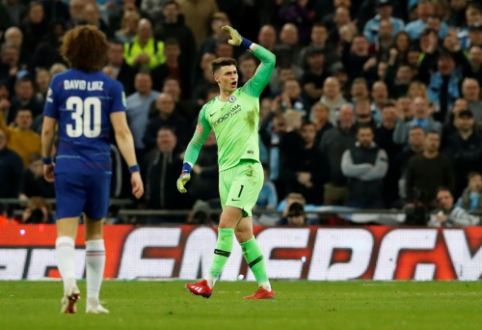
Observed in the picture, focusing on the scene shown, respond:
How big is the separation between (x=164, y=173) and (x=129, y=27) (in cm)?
466

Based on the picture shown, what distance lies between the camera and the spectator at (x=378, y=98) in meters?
21.8

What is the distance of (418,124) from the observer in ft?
69.6

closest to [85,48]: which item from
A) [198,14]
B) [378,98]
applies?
[378,98]

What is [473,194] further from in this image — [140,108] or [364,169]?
[140,108]

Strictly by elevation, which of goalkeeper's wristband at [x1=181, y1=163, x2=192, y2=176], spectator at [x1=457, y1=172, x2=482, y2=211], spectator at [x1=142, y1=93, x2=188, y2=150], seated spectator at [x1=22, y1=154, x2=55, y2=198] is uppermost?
goalkeeper's wristband at [x1=181, y1=163, x2=192, y2=176]

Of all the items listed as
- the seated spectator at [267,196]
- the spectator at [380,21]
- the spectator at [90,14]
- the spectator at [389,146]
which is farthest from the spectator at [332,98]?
the spectator at [90,14]

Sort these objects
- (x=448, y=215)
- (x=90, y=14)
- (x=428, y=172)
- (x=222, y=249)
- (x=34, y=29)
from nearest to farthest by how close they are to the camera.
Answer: (x=222, y=249), (x=448, y=215), (x=428, y=172), (x=90, y=14), (x=34, y=29)

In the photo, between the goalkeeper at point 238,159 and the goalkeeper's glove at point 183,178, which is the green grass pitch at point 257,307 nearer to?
the goalkeeper at point 238,159

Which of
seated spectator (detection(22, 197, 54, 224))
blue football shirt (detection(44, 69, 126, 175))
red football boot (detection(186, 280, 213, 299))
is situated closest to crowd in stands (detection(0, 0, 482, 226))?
seated spectator (detection(22, 197, 54, 224))

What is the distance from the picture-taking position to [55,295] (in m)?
14.9

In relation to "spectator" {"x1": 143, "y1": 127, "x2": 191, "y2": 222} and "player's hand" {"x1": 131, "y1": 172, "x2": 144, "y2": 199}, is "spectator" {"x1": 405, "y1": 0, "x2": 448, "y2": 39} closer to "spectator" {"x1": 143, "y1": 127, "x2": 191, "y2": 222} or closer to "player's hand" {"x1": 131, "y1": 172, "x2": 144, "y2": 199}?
"spectator" {"x1": 143, "y1": 127, "x2": 191, "y2": 222}

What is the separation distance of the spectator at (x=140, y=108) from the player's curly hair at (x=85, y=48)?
11.2 metres

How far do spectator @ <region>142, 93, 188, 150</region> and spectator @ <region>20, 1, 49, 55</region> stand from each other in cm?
458

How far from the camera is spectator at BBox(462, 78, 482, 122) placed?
2130cm
